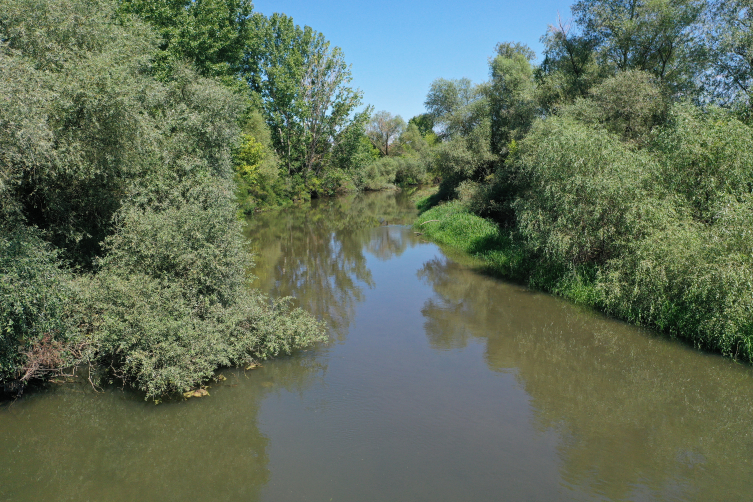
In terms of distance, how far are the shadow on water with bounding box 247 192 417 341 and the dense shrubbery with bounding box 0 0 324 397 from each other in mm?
4069

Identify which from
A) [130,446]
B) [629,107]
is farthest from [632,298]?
[130,446]

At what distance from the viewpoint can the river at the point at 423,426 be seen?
739 cm

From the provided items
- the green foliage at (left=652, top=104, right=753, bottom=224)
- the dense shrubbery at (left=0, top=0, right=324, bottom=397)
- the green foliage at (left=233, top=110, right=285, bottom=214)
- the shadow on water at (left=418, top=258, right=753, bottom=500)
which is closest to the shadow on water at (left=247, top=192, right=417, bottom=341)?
the green foliage at (left=233, top=110, right=285, bottom=214)

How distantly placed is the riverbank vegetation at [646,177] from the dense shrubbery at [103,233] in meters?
9.23

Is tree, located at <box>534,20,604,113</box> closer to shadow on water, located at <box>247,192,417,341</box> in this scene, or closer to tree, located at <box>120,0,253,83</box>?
shadow on water, located at <box>247,192,417,341</box>

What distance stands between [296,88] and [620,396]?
1566 inches

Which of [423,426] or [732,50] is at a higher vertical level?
[732,50]

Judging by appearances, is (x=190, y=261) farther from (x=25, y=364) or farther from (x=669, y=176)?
(x=669, y=176)

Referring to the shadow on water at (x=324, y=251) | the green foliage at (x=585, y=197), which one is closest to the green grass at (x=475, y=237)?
the shadow on water at (x=324, y=251)

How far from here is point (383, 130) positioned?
286 feet

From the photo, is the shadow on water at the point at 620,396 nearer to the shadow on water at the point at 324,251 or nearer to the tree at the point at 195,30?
the shadow on water at the point at 324,251

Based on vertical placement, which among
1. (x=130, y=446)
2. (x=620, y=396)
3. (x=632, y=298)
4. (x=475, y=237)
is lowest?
(x=130, y=446)

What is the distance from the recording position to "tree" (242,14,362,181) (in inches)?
1681

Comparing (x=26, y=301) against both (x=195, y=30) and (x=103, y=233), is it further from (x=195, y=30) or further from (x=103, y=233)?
(x=195, y=30)
